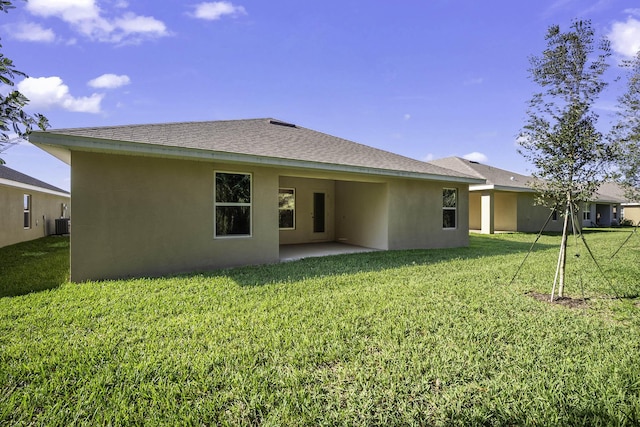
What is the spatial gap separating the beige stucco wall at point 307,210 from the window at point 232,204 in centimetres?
447

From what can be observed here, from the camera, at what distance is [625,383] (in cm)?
287

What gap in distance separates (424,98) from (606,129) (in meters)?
11.8

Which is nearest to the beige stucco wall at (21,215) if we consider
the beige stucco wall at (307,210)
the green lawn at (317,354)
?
the green lawn at (317,354)

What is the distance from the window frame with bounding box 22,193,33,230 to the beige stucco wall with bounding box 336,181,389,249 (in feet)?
47.7

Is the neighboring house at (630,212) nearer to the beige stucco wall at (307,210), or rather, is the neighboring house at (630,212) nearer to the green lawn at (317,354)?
the beige stucco wall at (307,210)

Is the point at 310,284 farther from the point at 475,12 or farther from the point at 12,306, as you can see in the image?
the point at 475,12

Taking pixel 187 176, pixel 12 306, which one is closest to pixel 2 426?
pixel 12 306

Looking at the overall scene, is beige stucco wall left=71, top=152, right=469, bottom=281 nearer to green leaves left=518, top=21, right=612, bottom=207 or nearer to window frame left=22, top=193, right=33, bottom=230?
green leaves left=518, top=21, right=612, bottom=207

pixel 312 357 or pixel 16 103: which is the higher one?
pixel 16 103

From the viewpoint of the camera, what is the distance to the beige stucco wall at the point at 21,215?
12889mm

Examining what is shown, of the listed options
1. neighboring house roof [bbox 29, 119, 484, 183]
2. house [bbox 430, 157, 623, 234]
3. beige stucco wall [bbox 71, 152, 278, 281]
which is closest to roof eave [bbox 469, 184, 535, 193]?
house [bbox 430, 157, 623, 234]

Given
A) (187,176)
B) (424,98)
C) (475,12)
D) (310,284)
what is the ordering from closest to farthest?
1. (310,284)
2. (187,176)
3. (475,12)
4. (424,98)

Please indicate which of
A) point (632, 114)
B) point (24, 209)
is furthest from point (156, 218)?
point (632, 114)

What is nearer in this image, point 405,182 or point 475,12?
point 475,12
